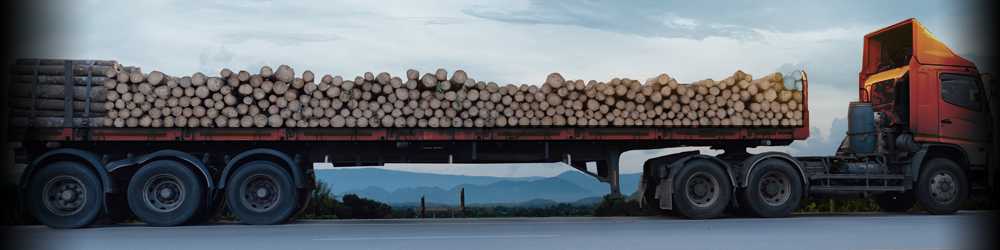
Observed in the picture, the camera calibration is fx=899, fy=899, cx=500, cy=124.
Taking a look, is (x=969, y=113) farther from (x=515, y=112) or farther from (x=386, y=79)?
(x=386, y=79)

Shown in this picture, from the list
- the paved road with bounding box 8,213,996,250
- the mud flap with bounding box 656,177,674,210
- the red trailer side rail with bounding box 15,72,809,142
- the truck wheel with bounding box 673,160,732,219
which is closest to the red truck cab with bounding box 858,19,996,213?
the paved road with bounding box 8,213,996,250

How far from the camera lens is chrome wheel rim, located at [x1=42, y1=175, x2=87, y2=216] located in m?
13.3

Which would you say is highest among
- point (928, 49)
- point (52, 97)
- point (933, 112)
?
point (928, 49)

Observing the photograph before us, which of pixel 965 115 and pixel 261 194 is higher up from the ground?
pixel 965 115

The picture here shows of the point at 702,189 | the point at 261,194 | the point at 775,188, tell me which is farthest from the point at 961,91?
the point at 261,194

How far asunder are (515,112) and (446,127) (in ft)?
3.67

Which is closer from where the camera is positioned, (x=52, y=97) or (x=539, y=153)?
(x=52, y=97)

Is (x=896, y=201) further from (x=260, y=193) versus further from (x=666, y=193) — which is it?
(x=260, y=193)

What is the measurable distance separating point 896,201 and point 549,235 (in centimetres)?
917

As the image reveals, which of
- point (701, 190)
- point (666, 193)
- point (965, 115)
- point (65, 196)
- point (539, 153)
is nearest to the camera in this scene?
point (65, 196)

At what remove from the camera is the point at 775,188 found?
14625 mm

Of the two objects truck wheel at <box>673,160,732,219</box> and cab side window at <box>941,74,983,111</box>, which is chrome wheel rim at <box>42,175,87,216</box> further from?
cab side window at <box>941,74,983,111</box>

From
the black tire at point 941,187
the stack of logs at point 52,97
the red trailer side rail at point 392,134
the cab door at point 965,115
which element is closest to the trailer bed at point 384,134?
the red trailer side rail at point 392,134

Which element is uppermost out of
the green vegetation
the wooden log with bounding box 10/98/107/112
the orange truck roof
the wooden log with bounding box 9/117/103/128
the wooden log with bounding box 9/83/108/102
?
the orange truck roof
